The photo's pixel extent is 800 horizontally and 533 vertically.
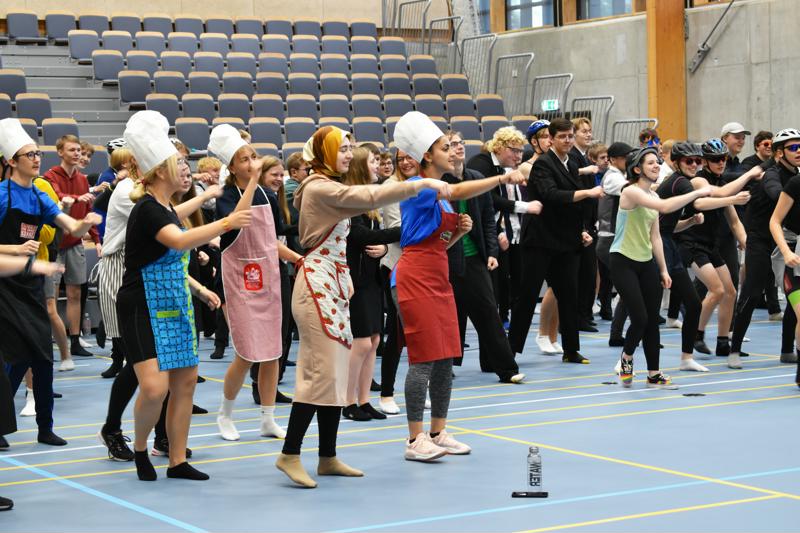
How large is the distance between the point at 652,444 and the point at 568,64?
1473 centimetres

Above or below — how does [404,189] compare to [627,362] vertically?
above

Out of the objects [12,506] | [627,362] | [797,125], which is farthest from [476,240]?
[797,125]

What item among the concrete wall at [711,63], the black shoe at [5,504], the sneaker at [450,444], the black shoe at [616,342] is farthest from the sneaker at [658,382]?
the concrete wall at [711,63]

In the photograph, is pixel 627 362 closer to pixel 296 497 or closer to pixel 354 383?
pixel 354 383

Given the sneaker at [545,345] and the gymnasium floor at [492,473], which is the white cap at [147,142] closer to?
the gymnasium floor at [492,473]

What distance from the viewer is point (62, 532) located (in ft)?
15.3

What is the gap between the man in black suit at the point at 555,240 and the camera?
9.36 m

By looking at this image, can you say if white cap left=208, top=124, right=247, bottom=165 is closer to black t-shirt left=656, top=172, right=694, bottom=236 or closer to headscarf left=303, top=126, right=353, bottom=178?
headscarf left=303, top=126, right=353, bottom=178

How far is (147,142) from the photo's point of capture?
18.0 ft

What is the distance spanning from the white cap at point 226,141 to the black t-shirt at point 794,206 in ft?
12.8

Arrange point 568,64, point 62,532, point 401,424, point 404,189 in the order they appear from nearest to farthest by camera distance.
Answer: point 62,532, point 404,189, point 401,424, point 568,64

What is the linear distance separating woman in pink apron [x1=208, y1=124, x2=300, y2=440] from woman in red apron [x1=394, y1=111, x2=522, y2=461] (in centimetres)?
83

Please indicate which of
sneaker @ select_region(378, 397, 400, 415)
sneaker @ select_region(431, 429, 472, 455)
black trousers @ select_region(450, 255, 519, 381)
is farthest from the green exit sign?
sneaker @ select_region(431, 429, 472, 455)

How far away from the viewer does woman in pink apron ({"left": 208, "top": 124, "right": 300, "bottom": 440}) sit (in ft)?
21.1
